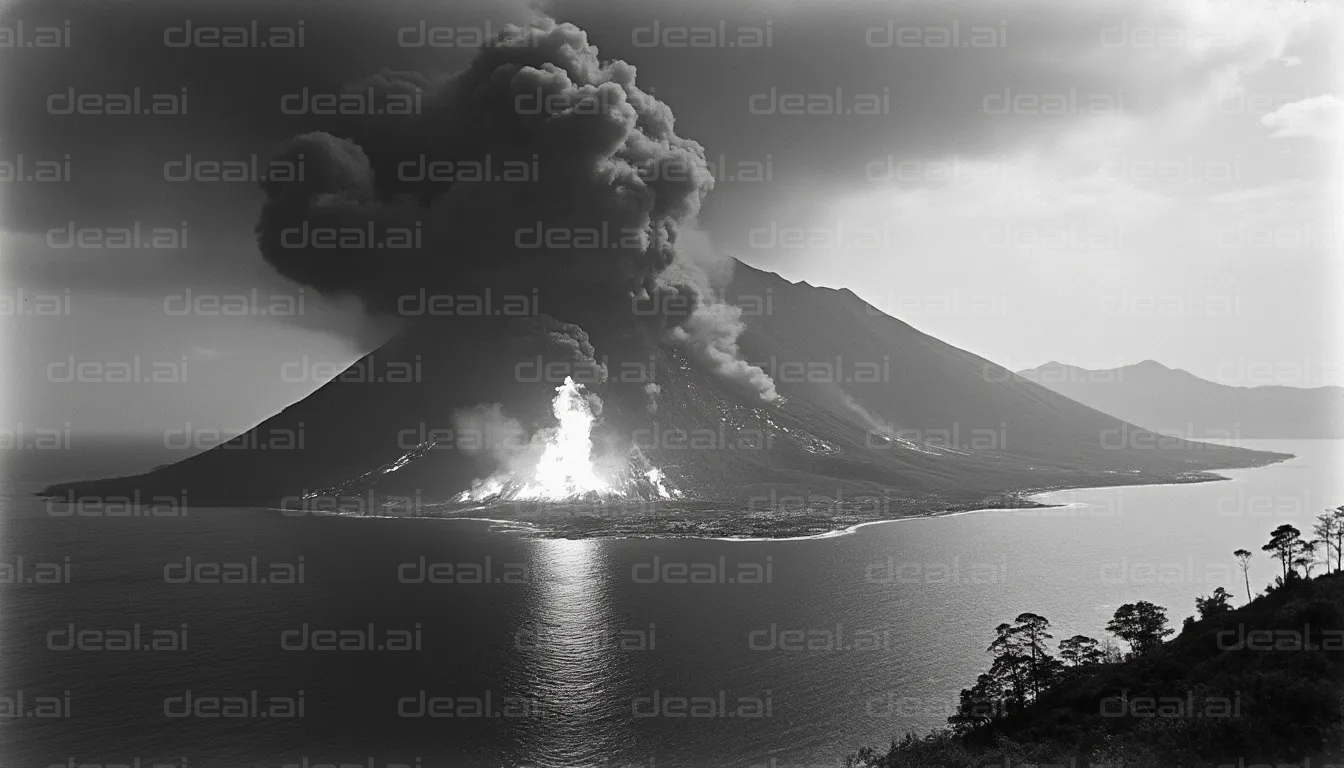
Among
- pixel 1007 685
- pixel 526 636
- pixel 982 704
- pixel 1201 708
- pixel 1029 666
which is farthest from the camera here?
pixel 526 636

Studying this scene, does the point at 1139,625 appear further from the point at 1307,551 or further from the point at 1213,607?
the point at 1307,551


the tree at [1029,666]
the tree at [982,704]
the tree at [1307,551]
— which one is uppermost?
the tree at [1307,551]

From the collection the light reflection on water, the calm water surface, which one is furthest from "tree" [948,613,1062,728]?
the light reflection on water

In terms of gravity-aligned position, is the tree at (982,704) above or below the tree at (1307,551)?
below

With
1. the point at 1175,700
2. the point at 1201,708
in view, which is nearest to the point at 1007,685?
the point at 1175,700

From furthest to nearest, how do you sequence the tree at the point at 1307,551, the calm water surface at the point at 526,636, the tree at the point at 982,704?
the tree at the point at 1307,551 < the calm water surface at the point at 526,636 < the tree at the point at 982,704

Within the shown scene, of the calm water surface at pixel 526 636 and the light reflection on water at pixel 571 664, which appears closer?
the light reflection on water at pixel 571 664

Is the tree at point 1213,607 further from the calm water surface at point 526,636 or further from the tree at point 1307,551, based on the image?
the calm water surface at point 526,636

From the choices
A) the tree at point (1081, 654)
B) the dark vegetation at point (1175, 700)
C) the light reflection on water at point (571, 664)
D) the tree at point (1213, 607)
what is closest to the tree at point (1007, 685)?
the dark vegetation at point (1175, 700)
